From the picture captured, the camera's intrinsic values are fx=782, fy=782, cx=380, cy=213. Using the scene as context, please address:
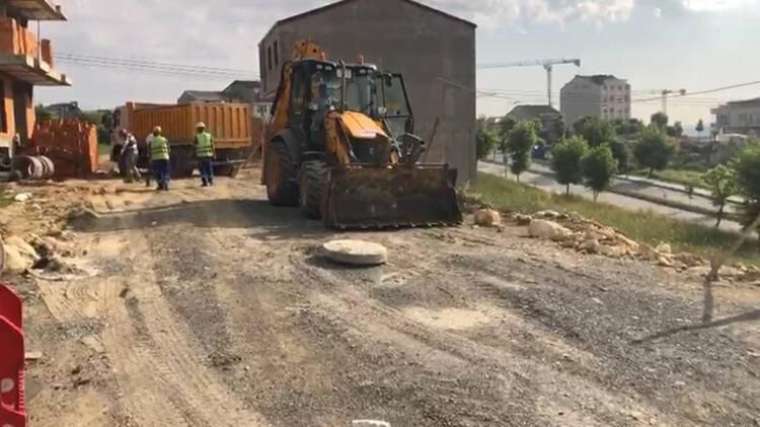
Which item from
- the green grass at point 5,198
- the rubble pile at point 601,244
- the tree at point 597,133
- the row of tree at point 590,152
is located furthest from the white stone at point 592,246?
the tree at point 597,133

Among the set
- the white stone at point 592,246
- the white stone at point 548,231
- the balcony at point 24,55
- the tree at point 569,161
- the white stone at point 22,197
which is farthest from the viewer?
the tree at point 569,161

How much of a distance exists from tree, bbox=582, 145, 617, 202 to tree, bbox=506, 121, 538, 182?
10768mm

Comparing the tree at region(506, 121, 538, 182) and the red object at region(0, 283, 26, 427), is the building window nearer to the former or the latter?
the red object at region(0, 283, 26, 427)

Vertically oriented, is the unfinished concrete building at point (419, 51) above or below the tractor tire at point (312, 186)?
above

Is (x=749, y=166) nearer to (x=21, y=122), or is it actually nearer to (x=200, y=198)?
(x=200, y=198)

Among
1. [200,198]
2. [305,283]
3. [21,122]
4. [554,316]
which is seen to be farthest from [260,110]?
[554,316]

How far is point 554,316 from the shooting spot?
283 inches

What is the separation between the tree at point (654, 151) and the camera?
78438 mm

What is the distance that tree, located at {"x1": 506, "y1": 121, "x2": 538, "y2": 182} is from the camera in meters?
66.4

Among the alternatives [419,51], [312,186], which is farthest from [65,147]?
[419,51]

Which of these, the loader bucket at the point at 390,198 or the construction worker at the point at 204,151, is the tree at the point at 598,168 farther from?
the loader bucket at the point at 390,198

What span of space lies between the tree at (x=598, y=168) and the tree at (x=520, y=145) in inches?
424

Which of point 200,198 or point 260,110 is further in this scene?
point 260,110

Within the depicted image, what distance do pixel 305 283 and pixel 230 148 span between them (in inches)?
753
